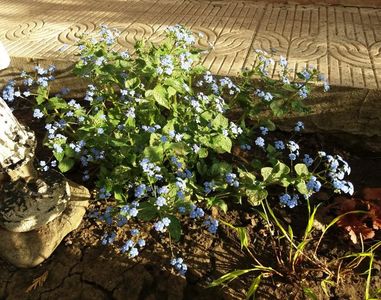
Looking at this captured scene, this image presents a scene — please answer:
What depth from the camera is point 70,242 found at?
1.99 meters

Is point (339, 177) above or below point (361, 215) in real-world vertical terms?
above

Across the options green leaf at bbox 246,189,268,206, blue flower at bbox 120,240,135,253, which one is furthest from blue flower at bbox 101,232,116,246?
green leaf at bbox 246,189,268,206

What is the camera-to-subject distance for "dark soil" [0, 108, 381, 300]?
5.88ft

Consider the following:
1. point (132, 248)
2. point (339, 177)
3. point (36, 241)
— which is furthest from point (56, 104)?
point (339, 177)

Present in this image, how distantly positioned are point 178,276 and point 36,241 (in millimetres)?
741

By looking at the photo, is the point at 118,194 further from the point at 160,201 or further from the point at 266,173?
the point at 266,173

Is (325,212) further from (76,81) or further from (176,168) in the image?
(76,81)

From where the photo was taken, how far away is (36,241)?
1932 mm

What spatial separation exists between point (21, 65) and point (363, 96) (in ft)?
7.46

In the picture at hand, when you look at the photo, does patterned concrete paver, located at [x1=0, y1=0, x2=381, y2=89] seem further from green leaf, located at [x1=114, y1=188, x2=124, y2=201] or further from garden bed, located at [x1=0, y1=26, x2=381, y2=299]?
green leaf, located at [x1=114, y1=188, x2=124, y2=201]

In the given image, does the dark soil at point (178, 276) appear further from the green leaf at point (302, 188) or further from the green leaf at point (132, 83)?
the green leaf at point (132, 83)

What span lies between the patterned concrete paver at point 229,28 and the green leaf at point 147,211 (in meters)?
1.11

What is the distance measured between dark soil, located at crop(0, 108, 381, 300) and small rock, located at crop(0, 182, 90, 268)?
0.04m

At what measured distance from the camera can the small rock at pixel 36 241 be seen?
1.91 metres
